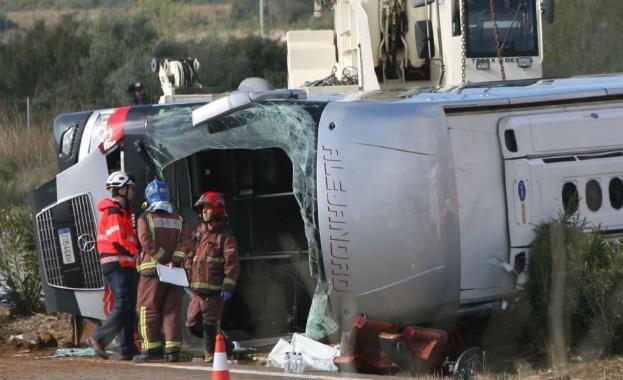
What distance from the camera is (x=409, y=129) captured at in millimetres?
9727

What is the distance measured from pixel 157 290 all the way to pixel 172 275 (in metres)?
0.21

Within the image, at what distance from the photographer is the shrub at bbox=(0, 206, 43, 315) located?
1311 centimetres

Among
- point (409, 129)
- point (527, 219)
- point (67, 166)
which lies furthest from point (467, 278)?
point (67, 166)

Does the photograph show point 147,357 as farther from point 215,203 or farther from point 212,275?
point 215,203

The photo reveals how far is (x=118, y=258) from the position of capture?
10570mm

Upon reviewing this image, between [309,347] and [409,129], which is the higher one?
[409,129]

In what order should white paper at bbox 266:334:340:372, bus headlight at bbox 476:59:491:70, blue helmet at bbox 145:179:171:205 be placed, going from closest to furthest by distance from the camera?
1. white paper at bbox 266:334:340:372
2. blue helmet at bbox 145:179:171:205
3. bus headlight at bbox 476:59:491:70

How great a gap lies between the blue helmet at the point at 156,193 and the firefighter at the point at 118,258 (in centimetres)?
30

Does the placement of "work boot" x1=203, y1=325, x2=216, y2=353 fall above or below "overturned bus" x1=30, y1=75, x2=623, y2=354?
below

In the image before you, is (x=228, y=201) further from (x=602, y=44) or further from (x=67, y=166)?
(x=602, y=44)

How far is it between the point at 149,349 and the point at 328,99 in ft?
8.65

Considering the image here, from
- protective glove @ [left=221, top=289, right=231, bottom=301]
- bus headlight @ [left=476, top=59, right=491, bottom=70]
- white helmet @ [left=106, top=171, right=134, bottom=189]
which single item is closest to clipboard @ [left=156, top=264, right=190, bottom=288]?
protective glove @ [left=221, top=289, right=231, bottom=301]

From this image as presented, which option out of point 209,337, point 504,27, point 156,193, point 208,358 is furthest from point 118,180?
point 504,27

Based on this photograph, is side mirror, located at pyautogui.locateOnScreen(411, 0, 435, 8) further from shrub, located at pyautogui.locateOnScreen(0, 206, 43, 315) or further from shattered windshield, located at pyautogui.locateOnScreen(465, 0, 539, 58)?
shrub, located at pyautogui.locateOnScreen(0, 206, 43, 315)
